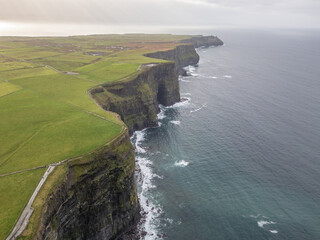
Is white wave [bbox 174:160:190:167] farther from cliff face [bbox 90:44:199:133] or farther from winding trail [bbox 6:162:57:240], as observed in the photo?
winding trail [bbox 6:162:57:240]

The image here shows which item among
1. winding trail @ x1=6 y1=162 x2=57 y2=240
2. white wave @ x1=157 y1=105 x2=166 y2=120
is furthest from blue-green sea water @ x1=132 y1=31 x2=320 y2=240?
winding trail @ x1=6 y1=162 x2=57 y2=240

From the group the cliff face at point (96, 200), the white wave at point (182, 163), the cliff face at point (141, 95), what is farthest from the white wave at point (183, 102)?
the cliff face at point (96, 200)

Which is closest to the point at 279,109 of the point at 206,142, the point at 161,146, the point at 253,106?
the point at 253,106

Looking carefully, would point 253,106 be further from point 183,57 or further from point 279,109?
point 183,57

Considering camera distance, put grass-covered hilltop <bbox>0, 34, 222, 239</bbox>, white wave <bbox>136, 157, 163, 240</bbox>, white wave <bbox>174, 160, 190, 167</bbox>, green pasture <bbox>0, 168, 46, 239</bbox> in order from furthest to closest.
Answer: white wave <bbox>174, 160, 190, 167</bbox> < white wave <bbox>136, 157, 163, 240</bbox> < grass-covered hilltop <bbox>0, 34, 222, 239</bbox> < green pasture <bbox>0, 168, 46, 239</bbox>

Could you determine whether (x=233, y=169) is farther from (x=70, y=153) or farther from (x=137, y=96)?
(x=137, y=96)

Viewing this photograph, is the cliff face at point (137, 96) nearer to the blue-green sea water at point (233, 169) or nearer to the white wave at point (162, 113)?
the white wave at point (162, 113)
